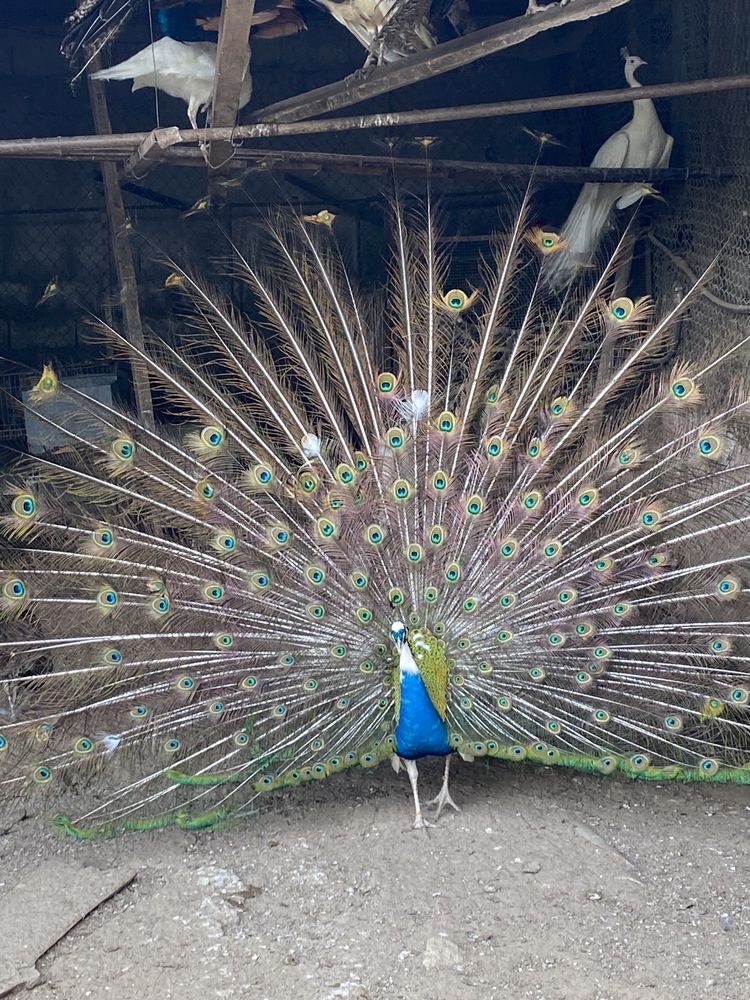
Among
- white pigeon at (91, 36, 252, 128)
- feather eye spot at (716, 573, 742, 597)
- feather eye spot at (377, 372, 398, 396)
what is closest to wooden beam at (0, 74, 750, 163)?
white pigeon at (91, 36, 252, 128)

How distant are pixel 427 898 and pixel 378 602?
3.77ft

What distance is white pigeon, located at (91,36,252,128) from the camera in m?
5.10

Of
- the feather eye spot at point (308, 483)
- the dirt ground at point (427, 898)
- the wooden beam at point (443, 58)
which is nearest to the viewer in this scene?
the dirt ground at point (427, 898)

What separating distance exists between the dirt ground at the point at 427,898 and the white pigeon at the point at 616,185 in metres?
3.07

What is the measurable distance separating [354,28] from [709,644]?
2985mm

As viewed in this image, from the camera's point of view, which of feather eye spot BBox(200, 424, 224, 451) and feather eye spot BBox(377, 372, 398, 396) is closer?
feather eye spot BBox(200, 424, 224, 451)

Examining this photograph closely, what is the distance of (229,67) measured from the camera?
3793mm

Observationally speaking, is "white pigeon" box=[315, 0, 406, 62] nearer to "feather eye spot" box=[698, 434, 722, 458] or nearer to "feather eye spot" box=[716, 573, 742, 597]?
"feather eye spot" box=[698, 434, 722, 458]

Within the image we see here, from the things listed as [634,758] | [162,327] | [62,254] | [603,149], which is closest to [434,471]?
[634,758]

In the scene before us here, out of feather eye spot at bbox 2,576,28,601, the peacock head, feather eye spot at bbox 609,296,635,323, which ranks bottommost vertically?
the peacock head

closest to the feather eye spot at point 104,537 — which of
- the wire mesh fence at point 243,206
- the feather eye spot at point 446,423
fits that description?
the feather eye spot at point 446,423

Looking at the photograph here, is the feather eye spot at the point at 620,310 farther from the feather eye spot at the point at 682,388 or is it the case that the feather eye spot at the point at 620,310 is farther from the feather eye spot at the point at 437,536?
the feather eye spot at the point at 437,536

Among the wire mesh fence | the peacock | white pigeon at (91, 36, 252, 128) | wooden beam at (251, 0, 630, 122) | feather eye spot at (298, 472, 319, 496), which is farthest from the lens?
the wire mesh fence

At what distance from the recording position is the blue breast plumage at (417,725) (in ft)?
14.0
